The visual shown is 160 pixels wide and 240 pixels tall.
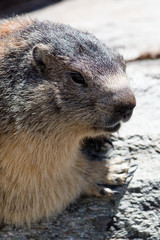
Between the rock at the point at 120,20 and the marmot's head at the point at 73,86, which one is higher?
the rock at the point at 120,20

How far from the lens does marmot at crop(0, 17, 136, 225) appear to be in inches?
191

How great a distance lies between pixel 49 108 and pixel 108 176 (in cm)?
135

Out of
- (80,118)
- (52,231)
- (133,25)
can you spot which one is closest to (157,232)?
(52,231)

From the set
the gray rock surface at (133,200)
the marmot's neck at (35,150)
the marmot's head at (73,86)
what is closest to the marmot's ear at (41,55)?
the marmot's head at (73,86)

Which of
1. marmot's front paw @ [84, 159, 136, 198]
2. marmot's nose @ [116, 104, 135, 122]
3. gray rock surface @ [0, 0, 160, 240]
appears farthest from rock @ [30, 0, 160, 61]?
marmot's nose @ [116, 104, 135, 122]

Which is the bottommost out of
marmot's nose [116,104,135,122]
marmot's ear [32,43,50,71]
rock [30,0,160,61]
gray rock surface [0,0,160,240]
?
gray rock surface [0,0,160,240]

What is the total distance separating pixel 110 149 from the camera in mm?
6105

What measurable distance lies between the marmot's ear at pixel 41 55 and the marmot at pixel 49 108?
11 millimetres

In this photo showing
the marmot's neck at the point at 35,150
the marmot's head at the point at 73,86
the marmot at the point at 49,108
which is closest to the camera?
the marmot's head at the point at 73,86

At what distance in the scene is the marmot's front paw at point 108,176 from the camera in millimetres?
5613

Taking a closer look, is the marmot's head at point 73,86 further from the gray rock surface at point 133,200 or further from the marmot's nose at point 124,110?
the gray rock surface at point 133,200

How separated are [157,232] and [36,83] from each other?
210cm

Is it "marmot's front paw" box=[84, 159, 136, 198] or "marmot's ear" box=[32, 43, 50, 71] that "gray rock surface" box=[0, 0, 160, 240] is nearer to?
"marmot's front paw" box=[84, 159, 136, 198]

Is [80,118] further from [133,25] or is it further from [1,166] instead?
[133,25]
